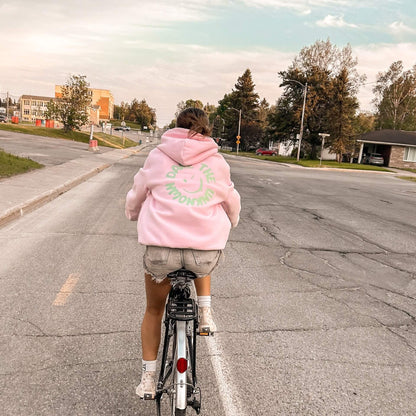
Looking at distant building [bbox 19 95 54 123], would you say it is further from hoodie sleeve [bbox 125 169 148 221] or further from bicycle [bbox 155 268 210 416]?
bicycle [bbox 155 268 210 416]

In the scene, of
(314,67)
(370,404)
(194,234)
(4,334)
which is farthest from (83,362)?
(314,67)

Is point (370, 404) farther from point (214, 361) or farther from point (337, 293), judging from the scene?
point (337, 293)

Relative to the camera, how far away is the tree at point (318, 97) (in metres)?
48.5

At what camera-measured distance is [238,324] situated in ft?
13.7

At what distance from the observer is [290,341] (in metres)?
3.88

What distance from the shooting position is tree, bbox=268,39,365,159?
159ft

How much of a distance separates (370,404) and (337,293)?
239 centimetres

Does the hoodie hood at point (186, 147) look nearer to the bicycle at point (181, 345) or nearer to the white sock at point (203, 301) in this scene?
the bicycle at point (181, 345)

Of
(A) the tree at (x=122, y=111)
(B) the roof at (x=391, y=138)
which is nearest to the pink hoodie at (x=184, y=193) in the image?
(B) the roof at (x=391, y=138)

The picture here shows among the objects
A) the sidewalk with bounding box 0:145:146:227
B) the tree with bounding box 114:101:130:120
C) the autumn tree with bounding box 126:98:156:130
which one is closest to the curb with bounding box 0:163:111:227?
the sidewalk with bounding box 0:145:146:227

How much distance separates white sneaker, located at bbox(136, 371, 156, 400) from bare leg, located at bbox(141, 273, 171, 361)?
93 mm

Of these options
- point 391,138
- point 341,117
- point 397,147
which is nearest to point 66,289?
point 341,117

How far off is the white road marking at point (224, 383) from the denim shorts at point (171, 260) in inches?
43.9

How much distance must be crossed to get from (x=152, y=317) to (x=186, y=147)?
1074 mm
